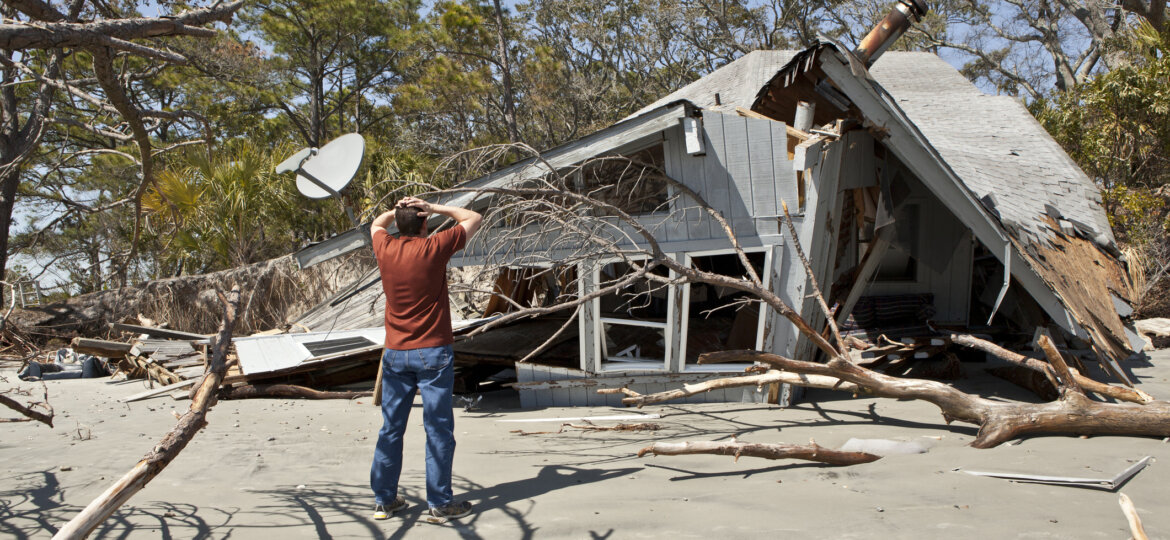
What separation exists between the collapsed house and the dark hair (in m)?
1.83

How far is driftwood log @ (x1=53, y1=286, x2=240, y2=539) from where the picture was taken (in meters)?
2.63

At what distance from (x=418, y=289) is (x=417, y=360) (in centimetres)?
42

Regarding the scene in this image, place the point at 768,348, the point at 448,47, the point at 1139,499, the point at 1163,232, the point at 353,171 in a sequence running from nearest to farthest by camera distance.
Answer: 1. the point at 1139,499
2. the point at 768,348
3. the point at 353,171
4. the point at 1163,232
5. the point at 448,47

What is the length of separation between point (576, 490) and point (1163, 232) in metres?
13.2

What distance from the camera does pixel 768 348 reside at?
287 inches

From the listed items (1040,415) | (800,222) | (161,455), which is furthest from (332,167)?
(1040,415)

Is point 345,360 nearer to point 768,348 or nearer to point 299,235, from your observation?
point 768,348

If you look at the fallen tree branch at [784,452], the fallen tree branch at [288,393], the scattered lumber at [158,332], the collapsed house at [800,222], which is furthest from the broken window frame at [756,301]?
the scattered lumber at [158,332]

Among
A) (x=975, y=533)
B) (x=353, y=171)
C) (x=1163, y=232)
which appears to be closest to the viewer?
(x=975, y=533)

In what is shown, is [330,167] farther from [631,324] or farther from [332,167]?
[631,324]

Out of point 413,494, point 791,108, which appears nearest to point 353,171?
point 413,494

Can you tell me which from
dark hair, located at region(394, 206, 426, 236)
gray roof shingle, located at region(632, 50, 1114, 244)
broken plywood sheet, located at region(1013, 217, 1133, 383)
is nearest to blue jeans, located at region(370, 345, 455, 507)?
dark hair, located at region(394, 206, 426, 236)

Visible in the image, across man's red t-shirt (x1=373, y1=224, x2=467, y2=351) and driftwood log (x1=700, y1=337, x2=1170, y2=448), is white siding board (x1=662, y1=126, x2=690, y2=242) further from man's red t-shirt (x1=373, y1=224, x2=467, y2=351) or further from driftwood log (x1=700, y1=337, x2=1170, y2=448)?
man's red t-shirt (x1=373, y1=224, x2=467, y2=351)

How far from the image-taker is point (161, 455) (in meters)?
3.16
